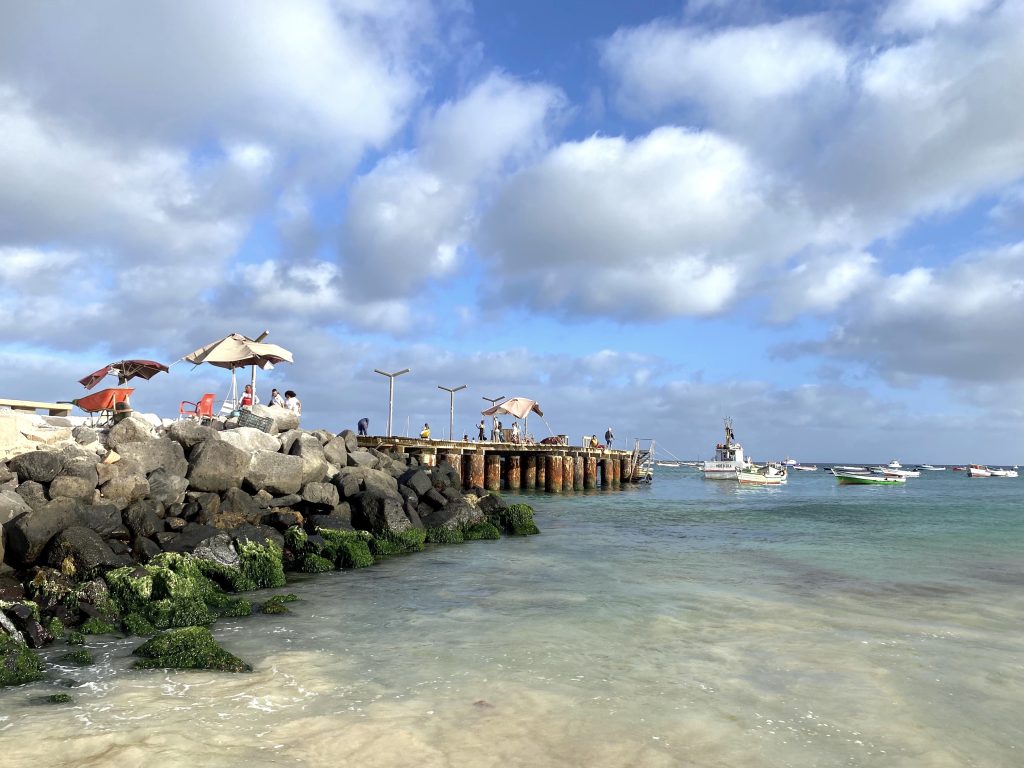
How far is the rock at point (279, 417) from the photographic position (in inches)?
881

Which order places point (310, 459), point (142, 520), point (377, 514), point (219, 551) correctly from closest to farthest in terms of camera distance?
point (219, 551) → point (142, 520) → point (377, 514) → point (310, 459)

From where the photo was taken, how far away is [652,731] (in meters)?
6.82

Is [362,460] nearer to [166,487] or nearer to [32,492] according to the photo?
[166,487]

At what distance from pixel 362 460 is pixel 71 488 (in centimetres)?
1007

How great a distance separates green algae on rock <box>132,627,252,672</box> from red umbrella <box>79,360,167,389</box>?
18.3m

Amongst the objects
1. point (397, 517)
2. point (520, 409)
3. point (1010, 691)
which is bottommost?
point (1010, 691)

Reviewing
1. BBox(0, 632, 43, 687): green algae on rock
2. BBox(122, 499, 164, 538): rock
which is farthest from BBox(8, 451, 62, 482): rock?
BBox(0, 632, 43, 687): green algae on rock

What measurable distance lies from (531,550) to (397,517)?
359cm

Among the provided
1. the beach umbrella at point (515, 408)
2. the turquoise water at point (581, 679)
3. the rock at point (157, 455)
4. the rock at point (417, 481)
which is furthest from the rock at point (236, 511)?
the beach umbrella at point (515, 408)

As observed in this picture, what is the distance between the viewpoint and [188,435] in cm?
1784

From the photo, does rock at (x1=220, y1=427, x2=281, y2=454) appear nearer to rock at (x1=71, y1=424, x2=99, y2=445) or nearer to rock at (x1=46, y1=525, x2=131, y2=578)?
rock at (x1=71, y1=424, x2=99, y2=445)

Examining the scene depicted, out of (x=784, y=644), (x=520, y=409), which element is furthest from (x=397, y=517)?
(x=520, y=409)

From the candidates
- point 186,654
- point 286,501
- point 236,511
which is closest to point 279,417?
point 286,501

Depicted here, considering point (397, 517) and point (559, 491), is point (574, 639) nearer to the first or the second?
point (397, 517)
